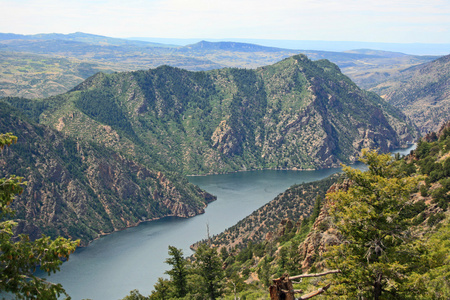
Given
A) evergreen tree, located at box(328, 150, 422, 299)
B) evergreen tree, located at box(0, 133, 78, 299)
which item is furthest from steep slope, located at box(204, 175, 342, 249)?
evergreen tree, located at box(0, 133, 78, 299)

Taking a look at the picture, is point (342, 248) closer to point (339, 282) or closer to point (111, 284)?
point (339, 282)

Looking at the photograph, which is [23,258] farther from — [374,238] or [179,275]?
[179,275]

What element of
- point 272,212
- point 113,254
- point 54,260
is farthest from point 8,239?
point 113,254

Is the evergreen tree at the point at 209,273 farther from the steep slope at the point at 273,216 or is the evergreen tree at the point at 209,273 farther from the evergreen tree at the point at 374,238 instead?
the steep slope at the point at 273,216

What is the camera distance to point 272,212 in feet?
611

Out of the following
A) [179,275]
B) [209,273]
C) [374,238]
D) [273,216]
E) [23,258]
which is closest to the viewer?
[23,258]

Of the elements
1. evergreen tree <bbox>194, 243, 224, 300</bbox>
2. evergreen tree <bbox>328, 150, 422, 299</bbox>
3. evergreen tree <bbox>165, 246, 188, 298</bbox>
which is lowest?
evergreen tree <bbox>165, 246, 188, 298</bbox>

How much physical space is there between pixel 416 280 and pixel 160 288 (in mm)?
61239

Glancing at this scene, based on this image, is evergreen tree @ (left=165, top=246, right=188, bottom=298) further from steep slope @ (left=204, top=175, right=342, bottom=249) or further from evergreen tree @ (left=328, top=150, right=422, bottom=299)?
steep slope @ (left=204, top=175, right=342, bottom=249)

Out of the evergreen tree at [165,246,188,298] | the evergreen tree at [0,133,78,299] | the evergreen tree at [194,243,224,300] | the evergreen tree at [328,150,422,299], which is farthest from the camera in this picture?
the evergreen tree at [165,246,188,298]

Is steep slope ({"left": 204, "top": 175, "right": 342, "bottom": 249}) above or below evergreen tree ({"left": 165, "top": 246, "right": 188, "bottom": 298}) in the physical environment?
below

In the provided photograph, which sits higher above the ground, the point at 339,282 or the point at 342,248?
the point at 342,248

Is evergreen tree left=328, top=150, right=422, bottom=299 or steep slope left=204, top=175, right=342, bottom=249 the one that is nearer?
evergreen tree left=328, top=150, right=422, bottom=299

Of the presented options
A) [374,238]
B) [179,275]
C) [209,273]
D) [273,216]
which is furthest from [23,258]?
[273,216]
